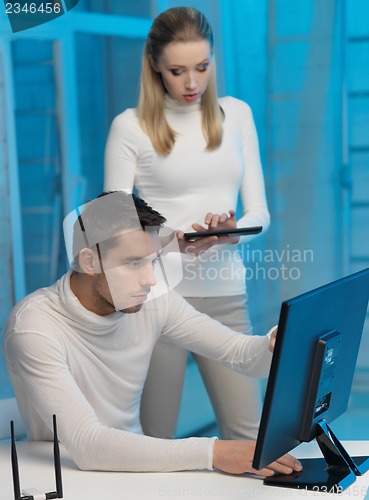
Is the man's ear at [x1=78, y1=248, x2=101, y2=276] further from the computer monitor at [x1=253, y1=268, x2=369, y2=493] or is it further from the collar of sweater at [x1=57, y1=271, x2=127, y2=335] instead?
the computer monitor at [x1=253, y1=268, x2=369, y2=493]

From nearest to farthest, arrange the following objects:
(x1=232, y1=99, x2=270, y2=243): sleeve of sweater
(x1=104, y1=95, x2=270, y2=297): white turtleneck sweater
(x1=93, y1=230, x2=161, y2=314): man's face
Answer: (x1=93, y1=230, x2=161, y2=314): man's face
(x1=104, y1=95, x2=270, y2=297): white turtleneck sweater
(x1=232, y1=99, x2=270, y2=243): sleeve of sweater

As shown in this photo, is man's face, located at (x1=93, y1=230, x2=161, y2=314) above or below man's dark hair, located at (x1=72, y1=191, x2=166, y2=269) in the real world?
below

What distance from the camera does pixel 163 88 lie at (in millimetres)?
2439

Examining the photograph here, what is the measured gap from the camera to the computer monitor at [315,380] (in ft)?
4.76

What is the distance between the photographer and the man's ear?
1946mm

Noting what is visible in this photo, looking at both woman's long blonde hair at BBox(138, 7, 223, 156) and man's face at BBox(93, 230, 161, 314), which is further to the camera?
woman's long blonde hair at BBox(138, 7, 223, 156)

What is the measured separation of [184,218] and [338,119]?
5.88 feet

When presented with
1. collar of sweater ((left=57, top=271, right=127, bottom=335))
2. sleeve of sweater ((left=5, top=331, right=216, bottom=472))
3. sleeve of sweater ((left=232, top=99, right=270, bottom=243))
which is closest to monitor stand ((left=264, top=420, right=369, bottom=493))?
sleeve of sweater ((left=5, top=331, right=216, bottom=472))

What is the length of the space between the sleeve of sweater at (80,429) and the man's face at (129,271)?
0.51 ft

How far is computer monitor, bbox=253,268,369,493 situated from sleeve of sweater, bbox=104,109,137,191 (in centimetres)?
89

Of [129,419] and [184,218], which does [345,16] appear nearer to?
[184,218]

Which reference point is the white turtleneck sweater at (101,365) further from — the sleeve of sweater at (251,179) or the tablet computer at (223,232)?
the sleeve of sweater at (251,179)

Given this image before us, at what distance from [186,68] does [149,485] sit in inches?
45.9

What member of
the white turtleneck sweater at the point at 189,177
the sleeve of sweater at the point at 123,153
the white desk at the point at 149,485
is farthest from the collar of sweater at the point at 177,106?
the white desk at the point at 149,485
